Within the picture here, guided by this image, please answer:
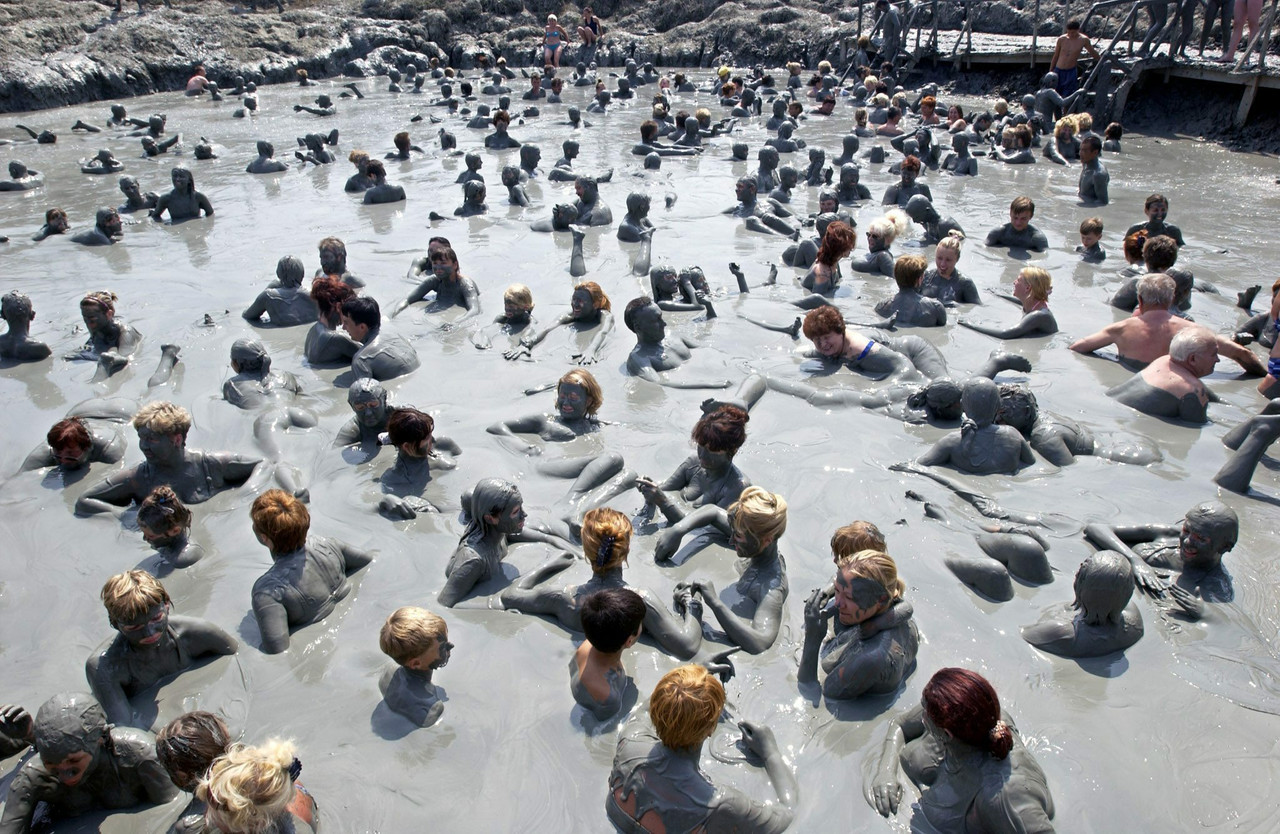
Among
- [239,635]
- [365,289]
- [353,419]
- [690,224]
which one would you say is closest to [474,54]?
[690,224]

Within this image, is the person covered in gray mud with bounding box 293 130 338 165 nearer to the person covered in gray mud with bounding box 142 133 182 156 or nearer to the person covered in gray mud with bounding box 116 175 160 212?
the person covered in gray mud with bounding box 142 133 182 156

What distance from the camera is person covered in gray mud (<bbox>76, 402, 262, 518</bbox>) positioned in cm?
566

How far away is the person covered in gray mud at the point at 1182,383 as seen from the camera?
22.4 feet

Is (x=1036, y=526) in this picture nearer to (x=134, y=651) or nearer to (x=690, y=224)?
(x=134, y=651)

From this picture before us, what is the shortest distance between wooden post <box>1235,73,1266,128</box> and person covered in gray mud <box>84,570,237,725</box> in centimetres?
1903

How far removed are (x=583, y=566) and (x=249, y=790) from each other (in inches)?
102

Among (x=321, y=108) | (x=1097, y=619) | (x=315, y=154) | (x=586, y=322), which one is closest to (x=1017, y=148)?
(x=586, y=322)

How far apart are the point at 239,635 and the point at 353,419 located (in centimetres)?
228

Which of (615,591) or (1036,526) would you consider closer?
(615,591)

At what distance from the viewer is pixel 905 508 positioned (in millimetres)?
5715

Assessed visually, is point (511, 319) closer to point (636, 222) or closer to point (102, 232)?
point (636, 222)

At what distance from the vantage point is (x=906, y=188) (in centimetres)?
1323

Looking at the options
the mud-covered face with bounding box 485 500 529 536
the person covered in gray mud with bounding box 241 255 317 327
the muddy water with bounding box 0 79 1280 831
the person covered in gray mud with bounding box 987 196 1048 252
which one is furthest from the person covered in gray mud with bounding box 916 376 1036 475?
the person covered in gray mud with bounding box 241 255 317 327

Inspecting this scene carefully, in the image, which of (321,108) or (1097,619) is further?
(321,108)
